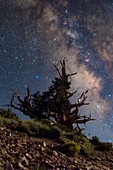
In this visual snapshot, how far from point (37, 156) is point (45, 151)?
0.91 meters

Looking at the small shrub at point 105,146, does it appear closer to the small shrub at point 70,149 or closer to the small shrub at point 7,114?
the small shrub at point 70,149

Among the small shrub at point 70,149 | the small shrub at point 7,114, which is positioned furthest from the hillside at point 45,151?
the small shrub at point 7,114

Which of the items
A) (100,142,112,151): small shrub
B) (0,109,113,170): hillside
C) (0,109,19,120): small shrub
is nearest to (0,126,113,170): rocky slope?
(0,109,113,170): hillside

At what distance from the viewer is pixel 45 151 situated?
11.1 m

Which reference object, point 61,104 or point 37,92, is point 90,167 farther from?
point 37,92

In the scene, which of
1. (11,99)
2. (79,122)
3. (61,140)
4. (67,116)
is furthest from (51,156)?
(11,99)

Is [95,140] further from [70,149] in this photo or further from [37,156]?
[37,156]

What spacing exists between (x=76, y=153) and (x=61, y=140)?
6.24ft

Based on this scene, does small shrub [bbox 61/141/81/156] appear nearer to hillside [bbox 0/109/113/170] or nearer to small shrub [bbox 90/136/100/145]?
hillside [bbox 0/109/113/170]

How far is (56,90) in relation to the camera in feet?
83.5

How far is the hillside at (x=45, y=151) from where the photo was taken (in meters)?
9.41

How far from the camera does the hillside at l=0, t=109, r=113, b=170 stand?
9414mm

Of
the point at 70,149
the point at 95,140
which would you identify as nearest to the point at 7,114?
the point at 95,140

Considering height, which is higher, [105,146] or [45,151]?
[105,146]
